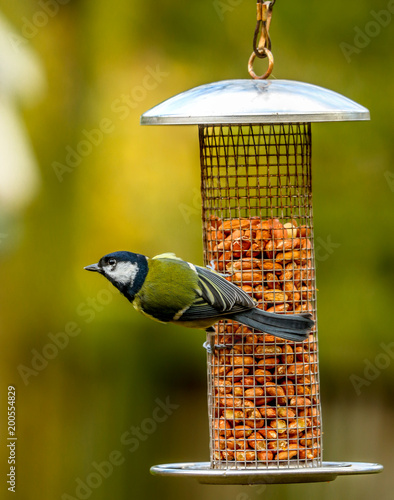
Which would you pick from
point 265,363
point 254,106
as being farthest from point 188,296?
point 254,106

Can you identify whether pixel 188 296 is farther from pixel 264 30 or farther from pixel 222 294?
pixel 264 30

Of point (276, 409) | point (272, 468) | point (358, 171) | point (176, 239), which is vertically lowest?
point (272, 468)

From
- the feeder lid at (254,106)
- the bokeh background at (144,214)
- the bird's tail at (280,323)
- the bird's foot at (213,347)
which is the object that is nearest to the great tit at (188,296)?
the bird's tail at (280,323)

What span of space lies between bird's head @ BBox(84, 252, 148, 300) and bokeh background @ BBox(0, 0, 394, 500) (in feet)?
7.32

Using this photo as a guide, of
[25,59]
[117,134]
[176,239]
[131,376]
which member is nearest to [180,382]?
[131,376]

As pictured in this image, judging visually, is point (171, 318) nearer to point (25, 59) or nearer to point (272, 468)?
point (272, 468)

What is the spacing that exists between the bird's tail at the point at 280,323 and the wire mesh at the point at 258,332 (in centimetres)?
20

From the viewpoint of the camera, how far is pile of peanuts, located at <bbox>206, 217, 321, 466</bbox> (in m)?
3.92

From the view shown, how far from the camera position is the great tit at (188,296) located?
12.4ft

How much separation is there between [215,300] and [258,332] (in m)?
0.34

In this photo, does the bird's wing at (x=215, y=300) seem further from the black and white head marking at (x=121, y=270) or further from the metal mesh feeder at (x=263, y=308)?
the black and white head marking at (x=121, y=270)

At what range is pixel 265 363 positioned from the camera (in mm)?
3965

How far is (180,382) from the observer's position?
21.8ft

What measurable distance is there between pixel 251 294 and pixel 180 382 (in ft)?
9.16
